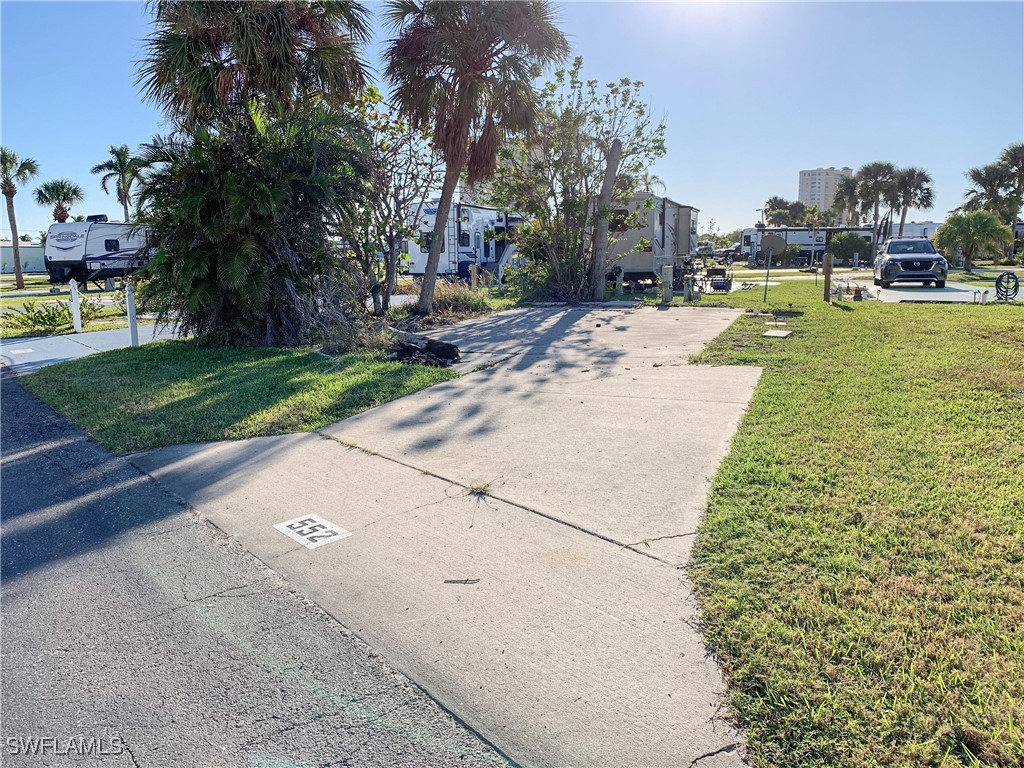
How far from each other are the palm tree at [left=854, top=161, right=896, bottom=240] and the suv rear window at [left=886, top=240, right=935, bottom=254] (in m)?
37.7

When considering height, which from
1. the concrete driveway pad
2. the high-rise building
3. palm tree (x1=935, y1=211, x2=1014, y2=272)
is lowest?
the concrete driveway pad

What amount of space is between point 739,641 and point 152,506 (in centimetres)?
383

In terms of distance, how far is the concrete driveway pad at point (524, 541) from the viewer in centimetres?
251

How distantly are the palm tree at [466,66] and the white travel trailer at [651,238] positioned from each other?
5028 mm

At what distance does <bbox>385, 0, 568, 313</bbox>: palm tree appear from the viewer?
47.5 ft

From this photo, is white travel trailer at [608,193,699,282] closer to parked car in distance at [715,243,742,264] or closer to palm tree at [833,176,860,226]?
parked car in distance at [715,243,742,264]

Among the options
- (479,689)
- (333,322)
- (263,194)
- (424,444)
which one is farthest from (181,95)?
(479,689)

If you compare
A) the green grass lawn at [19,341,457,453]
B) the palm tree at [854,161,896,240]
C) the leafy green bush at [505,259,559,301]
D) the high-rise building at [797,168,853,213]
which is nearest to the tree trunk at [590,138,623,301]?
the leafy green bush at [505,259,559,301]

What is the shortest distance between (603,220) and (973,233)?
2760 centimetres

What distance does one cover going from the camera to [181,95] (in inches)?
483

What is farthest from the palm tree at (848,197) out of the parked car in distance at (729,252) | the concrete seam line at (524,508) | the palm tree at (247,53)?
the concrete seam line at (524,508)

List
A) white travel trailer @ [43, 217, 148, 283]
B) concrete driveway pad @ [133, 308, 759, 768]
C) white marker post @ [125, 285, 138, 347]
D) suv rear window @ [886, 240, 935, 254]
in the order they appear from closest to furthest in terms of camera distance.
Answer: concrete driveway pad @ [133, 308, 759, 768] < white marker post @ [125, 285, 138, 347] < suv rear window @ [886, 240, 935, 254] < white travel trailer @ [43, 217, 148, 283]

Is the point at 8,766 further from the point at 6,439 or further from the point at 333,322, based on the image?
the point at 333,322

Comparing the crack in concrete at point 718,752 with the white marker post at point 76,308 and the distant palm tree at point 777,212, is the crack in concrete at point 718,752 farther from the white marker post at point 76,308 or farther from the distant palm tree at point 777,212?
the distant palm tree at point 777,212
